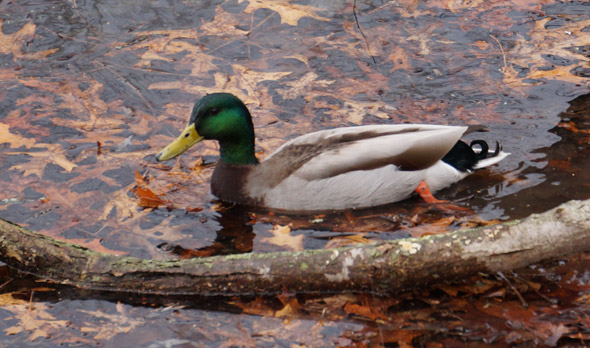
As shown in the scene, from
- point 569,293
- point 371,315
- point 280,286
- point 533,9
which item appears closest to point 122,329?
point 280,286

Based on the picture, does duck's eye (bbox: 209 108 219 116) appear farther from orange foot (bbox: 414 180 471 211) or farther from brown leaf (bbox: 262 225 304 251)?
orange foot (bbox: 414 180 471 211)

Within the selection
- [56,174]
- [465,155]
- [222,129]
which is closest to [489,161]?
[465,155]

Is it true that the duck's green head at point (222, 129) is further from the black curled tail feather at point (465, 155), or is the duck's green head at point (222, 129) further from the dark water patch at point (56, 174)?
Result: the black curled tail feather at point (465, 155)

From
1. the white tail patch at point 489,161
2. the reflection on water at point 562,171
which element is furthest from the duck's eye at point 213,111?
the reflection on water at point 562,171

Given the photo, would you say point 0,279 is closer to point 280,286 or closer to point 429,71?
point 280,286

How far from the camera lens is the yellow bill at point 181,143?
6.26m

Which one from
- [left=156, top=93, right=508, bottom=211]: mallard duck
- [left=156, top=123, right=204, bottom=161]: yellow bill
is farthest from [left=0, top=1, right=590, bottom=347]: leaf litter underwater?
[left=156, top=123, right=204, bottom=161]: yellow bill

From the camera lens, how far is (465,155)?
668cm

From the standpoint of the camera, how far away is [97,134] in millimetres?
7242

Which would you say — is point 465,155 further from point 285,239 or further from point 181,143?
point 181,143

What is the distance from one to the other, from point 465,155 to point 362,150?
1.01 metres

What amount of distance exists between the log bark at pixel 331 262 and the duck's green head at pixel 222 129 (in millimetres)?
1514

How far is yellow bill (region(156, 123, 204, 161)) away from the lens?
6256 millimetres

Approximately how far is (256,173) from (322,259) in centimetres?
180
